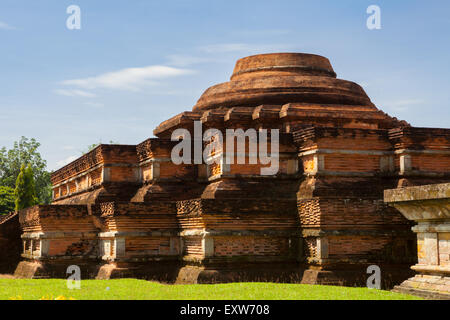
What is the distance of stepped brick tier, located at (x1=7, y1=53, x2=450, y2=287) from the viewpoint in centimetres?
1318

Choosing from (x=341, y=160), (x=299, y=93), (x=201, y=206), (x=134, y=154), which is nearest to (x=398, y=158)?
(x=341, y=160)

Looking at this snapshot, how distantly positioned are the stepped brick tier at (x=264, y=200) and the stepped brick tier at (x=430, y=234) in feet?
10.5

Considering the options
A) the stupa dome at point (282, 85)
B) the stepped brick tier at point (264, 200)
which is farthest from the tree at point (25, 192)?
the stupa dome at point (282, 85)

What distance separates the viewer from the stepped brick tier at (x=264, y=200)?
13180mm

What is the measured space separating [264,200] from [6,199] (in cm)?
3584

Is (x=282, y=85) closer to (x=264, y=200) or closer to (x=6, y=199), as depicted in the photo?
(x=264, y=200)

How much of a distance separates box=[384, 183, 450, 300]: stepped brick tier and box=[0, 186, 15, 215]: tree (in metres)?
39.7

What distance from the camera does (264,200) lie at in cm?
1371

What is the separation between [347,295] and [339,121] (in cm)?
726

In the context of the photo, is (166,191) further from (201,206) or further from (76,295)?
(76,295)
